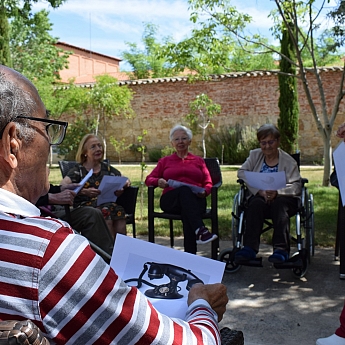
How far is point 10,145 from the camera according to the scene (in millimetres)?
Result: 1140

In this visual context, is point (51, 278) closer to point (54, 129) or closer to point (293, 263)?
point (54, 129)

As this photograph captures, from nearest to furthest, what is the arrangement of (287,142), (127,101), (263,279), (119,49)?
(263,279) → (287,142) → (127,101) → (119,49)

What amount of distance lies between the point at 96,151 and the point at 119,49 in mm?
39136

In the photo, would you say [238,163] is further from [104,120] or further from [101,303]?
[101,303]

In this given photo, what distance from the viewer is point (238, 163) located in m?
18.4

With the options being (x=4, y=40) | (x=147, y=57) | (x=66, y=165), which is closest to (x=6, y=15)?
(x=4, y=40)

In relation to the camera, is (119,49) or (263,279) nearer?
(263,279)

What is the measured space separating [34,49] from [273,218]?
15316mm

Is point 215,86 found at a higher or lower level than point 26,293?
higher

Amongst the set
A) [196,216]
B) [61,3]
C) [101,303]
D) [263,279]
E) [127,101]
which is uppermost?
[61,3]

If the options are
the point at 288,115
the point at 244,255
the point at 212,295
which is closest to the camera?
the point at 212,295

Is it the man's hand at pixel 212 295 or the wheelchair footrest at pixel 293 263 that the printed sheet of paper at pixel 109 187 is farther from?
the man's hand at pixel 212 295

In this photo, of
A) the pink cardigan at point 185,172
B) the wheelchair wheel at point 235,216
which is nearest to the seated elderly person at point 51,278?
the wheelchair wheel at point 235,216

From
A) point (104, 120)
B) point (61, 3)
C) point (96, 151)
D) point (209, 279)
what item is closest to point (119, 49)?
point (104, 120)
